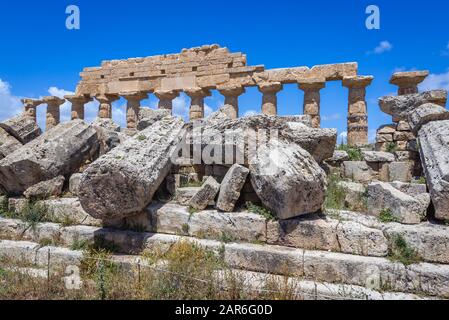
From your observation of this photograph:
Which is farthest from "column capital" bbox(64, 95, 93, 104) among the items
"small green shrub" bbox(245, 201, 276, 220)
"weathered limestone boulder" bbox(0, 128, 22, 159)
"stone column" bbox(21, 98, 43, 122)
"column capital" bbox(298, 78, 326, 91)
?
"small green shrub" bbox(245, 201, 276, 220)

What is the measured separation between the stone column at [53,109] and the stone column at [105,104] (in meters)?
2.73

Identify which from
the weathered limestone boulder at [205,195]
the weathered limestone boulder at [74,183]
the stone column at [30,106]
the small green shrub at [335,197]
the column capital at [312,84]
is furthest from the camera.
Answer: the stone column at [30,106]

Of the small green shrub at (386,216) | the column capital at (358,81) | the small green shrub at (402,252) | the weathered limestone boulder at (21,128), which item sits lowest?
the small green shrub at (402,252)

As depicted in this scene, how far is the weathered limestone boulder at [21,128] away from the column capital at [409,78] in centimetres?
1111

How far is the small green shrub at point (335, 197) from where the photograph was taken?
16.1 ft

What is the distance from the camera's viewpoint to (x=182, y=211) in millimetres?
4801

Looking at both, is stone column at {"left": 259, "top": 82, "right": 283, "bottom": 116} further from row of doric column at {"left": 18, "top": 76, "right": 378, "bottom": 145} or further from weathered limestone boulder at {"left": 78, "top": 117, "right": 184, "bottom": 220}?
weathered limestone boulder at {"left": 78, "top": 117, "right": 184, "bottom": 220}

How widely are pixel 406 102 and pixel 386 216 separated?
Answer: 4.03 meters

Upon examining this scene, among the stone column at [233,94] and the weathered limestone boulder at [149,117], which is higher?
the stone column at [233,94]

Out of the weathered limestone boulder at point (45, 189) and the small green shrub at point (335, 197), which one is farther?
the weathered limestone boulder at point (45, 189)

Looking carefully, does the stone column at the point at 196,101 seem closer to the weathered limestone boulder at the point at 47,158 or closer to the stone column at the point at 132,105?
the stone column at the point at 132,105

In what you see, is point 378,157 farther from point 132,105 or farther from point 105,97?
point 105,97

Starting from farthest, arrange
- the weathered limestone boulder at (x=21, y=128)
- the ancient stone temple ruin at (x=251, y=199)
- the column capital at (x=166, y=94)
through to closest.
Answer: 1. the column capital at (x=166, y=94)
2. the weathered limestone boulder at (x=21, y=128)
3. the ancient stone temple ruin at (x=251, y=199)

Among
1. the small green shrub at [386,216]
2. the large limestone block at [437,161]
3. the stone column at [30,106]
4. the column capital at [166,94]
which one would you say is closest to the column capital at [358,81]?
the column capital at [166,94]
